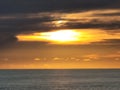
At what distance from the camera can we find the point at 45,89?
10075 centimetres

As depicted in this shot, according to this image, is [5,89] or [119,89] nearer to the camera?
[119,89]

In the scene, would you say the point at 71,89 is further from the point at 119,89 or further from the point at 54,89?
the point at 119,89

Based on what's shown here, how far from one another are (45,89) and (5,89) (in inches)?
268

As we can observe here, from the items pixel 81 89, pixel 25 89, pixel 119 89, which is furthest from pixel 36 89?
pixel 119 89

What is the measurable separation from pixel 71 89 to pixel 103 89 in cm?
596

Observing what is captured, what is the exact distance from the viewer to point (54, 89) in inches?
3807

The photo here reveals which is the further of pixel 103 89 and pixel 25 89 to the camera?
pixel 25 89

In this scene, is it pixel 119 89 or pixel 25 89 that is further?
pixel 25 89

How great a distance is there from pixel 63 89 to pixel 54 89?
2.14 meters

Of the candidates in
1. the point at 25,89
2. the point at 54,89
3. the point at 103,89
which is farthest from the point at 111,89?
the point at 25,89

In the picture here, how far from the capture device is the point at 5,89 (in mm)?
98062

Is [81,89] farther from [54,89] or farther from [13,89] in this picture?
[13,89]

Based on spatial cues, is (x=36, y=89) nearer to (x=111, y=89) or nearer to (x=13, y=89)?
(x=13, y=89)

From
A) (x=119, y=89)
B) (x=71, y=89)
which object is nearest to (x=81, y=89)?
(x=71, y=89)
